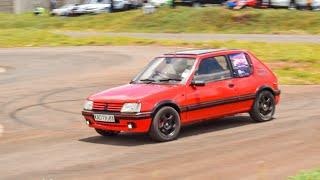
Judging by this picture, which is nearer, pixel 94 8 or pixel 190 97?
pixel 190 97

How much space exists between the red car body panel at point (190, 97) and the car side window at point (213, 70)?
0.26ft

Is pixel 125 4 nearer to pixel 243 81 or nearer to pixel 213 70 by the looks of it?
pixel 243 81

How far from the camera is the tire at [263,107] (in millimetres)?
12281

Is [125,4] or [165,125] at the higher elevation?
[165,125]

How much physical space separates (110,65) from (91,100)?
1388cm

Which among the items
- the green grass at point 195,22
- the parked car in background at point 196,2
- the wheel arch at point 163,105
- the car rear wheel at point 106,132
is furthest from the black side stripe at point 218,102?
the parked car in background at point 196,2

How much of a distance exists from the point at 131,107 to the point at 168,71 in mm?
1340

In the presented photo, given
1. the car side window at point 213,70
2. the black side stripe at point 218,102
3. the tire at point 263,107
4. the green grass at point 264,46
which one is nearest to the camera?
the black side stripe at point 218,102

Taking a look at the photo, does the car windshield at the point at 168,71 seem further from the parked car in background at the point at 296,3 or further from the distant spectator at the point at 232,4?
the distant spectator at the point at 232,4

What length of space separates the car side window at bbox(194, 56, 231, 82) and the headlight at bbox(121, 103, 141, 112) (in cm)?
137

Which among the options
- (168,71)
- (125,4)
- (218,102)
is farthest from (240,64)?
(125,4)

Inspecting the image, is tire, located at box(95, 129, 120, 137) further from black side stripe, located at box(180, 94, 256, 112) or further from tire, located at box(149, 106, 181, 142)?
black side stripe, located at box(180, 94, 256, 112)

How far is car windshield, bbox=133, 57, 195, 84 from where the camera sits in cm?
1129

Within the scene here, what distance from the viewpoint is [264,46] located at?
28188 millimetres
